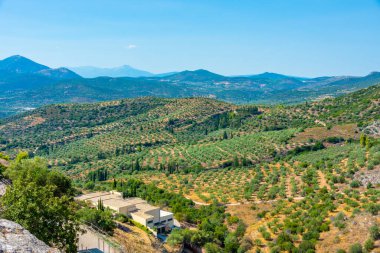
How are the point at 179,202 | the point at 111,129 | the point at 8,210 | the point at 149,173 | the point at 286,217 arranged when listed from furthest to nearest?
the point at 111,129, the point at 149,173, the point at 179,202, the point at 286,217, the point at 8,210

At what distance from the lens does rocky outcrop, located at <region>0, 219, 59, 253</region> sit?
9070 millimetres

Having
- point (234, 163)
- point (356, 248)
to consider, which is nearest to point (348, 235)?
point (356, 248)

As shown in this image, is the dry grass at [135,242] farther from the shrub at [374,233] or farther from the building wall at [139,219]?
the shrub at [374,233]

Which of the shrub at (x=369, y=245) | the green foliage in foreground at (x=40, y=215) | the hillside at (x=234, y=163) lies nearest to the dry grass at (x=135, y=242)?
the hillside at (x=234, y=163)

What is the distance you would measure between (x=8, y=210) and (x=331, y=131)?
63805 mm

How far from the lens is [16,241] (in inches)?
374

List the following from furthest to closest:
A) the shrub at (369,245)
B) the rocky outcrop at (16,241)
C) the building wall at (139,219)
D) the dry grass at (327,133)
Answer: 1. the dry grass at (327,133)
2. the building wall at (139,219)
3. the shrub at (369,245)
4. the rocky outcrop at (16,241)

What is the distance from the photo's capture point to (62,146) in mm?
93625

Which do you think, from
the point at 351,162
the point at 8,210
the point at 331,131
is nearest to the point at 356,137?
the point at 331,131

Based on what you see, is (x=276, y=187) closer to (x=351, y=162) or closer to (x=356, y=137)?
(x=351, y=162)

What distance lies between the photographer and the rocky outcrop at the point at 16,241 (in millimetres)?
9070

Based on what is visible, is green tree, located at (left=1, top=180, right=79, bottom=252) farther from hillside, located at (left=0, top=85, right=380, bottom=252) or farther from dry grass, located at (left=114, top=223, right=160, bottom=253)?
hillside, located at (left=0, top=85, right=380, bottom=252)

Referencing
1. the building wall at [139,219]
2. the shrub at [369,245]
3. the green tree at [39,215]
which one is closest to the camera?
the green tree at [39,215]

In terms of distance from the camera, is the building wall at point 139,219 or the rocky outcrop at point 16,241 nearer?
the rocky outcrop at point 16,241
